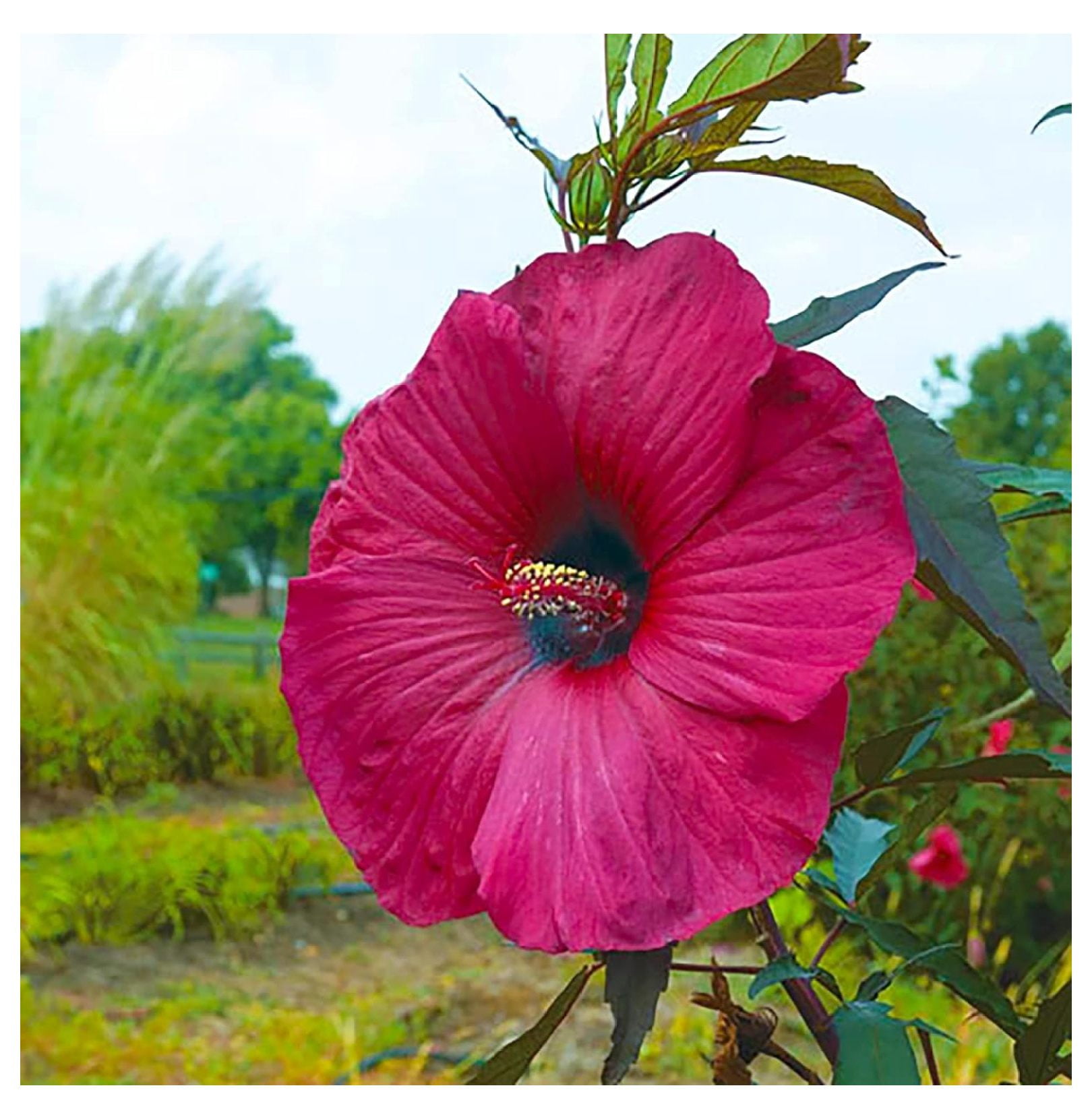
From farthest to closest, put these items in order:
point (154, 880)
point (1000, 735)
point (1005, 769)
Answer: point (154, 880)
point (1000, 735)
point (1005, 769)

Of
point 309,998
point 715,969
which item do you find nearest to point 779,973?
point 715,969

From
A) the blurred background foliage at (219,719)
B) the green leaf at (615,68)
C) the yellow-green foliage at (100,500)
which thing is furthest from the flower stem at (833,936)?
the yellow-green foliage at (100,500)

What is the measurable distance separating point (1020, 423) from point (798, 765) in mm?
4447

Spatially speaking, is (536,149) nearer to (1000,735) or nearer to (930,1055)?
(930,1055)

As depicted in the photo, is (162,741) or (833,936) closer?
(833,936)

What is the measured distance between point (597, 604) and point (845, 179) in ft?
0.34

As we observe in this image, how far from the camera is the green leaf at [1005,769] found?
354 millimetres

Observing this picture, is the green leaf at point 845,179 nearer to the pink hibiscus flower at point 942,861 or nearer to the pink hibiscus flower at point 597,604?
the pink hibiscus flower at point 597,604

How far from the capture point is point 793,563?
0.85 ft

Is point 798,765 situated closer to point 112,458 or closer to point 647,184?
point 647,184

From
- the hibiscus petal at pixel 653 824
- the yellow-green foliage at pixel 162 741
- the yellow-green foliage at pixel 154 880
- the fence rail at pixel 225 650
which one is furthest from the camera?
the fence rail at pixel 225 650

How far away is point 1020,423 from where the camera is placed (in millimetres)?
4434

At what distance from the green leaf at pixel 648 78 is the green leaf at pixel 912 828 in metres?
0.21

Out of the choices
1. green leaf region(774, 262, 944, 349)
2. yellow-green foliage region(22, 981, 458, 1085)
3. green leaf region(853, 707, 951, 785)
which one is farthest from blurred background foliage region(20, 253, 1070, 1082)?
green leaf region(774, 262, 944, 349)
